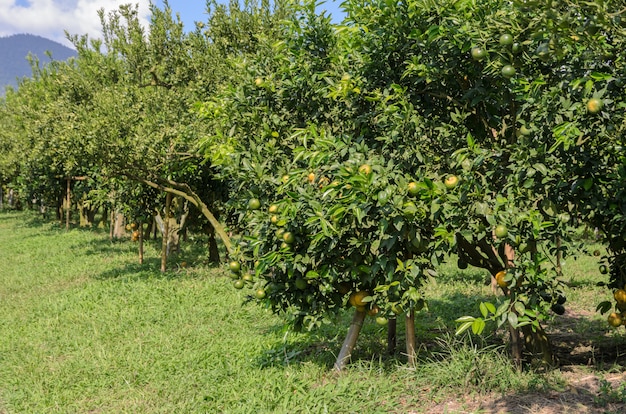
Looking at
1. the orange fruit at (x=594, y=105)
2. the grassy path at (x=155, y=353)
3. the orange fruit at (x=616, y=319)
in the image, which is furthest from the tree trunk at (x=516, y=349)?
the orange fruit at (x=594, y=105)

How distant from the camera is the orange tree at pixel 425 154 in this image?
14.0 feet

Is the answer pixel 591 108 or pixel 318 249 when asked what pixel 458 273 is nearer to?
pixel 318 249

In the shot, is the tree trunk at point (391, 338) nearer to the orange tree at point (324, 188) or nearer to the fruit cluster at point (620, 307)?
the orange tree at point (324, 188)

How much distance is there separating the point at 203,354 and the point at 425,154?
4.03 m

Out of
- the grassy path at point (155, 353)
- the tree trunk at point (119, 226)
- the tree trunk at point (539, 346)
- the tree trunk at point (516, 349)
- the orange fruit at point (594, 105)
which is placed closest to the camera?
the orange fruit at point (594, 105)

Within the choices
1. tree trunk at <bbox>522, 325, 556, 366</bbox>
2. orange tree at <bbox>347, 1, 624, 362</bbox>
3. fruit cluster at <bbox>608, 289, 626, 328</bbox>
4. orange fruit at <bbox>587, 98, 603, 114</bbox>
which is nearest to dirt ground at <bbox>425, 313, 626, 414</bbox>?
tree trunk at <bbox>522, 325, 556, 366</bbox>

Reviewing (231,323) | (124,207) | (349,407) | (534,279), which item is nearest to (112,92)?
(124,207)

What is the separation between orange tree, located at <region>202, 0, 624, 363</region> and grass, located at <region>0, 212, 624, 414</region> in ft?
2.21

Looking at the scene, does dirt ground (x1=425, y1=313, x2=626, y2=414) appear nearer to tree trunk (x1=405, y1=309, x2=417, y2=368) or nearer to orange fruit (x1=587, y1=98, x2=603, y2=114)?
tree trunk (x1=405, y1=309, x2=417, y2=368)

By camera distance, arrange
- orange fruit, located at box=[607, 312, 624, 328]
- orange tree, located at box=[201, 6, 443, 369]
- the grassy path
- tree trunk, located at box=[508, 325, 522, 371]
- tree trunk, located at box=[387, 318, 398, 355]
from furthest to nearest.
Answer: tree trunk, located at box=[387, 318, 398, 355] → the grassy path → tree trunk, located at box=[508, 325, 522, 371] → orange fruit, located at box=[607, 312, 624, 328] → orange tree, located at box=[201, 6, 443, 369]

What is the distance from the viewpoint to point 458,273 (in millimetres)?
12719

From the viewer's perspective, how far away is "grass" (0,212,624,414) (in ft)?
17.4

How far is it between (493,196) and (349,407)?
86.6 inches

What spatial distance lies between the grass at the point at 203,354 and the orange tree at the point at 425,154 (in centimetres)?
67
